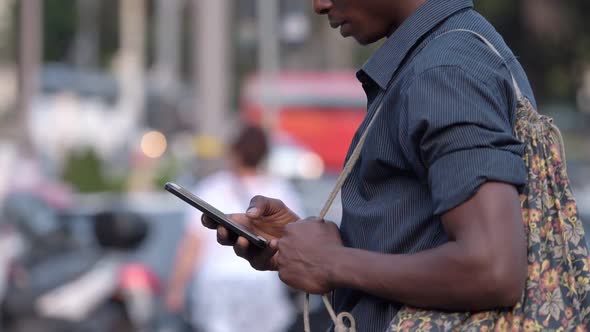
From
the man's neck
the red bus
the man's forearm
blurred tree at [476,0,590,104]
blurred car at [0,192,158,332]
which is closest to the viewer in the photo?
the man's forearm

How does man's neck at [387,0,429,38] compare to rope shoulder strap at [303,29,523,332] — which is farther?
man's neck at [387,0,429,38]

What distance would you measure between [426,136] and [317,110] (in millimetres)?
21433

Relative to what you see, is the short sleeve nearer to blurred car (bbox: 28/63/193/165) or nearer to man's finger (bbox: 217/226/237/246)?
man's finger (bbox: 217/226/237/246)

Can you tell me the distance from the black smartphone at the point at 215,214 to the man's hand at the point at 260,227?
0.08 ft

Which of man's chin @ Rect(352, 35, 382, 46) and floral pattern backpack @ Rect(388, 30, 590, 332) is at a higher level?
man's chin @ Rect(352, 35, 382, 46)

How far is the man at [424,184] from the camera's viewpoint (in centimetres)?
195

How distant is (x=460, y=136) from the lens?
1.96 meters

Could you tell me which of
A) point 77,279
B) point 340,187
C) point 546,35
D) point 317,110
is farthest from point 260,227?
point 546,35

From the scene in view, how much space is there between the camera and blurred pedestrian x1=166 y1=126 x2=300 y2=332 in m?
6.09

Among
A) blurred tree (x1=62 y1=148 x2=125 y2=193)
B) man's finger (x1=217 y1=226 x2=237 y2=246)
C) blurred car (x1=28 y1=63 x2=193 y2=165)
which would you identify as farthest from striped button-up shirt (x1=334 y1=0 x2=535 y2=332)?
blurred car (x1=28 y1=63 x2=193 y2=165)

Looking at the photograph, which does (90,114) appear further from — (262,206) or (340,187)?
(340,187)

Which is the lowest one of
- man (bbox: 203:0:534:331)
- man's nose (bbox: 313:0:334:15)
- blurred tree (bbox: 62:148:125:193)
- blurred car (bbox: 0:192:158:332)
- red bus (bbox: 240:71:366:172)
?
red bus (bbox: 240:71:366:172)

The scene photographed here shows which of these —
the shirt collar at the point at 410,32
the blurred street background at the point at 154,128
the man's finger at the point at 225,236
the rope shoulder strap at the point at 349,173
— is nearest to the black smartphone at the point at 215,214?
the man's finger at the point at 225,236

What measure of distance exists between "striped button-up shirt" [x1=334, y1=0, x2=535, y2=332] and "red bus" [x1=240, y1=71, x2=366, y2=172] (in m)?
19.0
